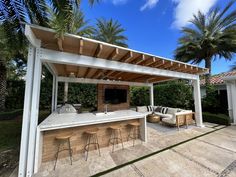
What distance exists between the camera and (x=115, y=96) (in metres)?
8.09

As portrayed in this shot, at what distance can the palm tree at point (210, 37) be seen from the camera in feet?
23.0

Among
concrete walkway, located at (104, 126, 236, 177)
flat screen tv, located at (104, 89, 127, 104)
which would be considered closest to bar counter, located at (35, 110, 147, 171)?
concrete walkway, located at (104, 126, 236, 177)

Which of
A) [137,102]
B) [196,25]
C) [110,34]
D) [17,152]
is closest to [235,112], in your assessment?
[196,25]

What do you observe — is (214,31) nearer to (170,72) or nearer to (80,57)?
(170,72)

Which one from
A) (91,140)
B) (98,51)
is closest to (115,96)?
(91,140)

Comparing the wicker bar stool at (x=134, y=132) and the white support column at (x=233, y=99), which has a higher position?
the white support column at (x=233, y=99)

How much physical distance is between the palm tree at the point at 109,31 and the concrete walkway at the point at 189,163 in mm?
11021

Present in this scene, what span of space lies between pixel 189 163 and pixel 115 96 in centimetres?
572

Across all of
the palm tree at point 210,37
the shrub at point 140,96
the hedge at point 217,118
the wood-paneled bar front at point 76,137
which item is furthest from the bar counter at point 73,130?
the shrub at point 140,96

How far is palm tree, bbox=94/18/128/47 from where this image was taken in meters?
11.8

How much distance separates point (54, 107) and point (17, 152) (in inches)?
104

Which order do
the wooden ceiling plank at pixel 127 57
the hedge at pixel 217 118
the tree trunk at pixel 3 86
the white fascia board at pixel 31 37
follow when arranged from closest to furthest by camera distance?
the white fascia board at pixel 31 37 < the wooden ceiling plank at pixel 127 57 < the hedge at pixel 217 118 < the tree trunk at pixel 3 86

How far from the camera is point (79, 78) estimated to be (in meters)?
6.69

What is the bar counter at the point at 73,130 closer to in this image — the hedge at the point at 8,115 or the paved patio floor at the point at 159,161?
the paved patio floor at the point at 159,161
